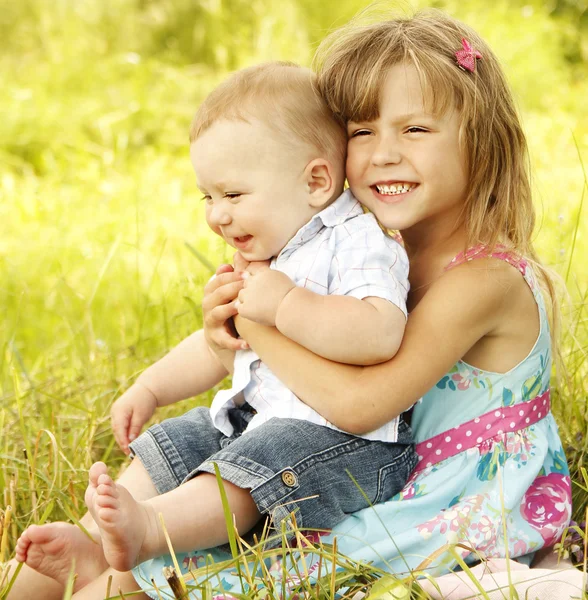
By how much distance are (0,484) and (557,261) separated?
154 centimetres

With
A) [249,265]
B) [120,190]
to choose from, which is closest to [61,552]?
[249,265]

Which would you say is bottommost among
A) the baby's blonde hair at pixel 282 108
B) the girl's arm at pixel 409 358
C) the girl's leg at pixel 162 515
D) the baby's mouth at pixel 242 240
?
the girl's leg at pixel 162 515

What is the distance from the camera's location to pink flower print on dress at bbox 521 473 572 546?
183 centimetres

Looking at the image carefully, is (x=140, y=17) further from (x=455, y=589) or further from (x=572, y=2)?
(x=455, y=589)

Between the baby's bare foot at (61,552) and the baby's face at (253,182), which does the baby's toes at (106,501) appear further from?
the baby's face at (253,182)

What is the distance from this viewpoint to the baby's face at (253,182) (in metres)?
1.79

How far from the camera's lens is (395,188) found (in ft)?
6.04

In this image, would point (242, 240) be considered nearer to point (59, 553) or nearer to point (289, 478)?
point (289, 478)

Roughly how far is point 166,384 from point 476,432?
705 millimetres

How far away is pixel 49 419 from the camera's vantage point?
2434 mm

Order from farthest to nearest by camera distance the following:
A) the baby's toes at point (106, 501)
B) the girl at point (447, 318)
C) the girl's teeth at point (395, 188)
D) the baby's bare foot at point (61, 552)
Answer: the girl's teeth at point (395, 188), the girl at point (447, 318), the baby's bare foot at point (61, 552), the baby's toes at point (106, 501)

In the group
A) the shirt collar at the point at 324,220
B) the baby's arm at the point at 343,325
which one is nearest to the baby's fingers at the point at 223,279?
the shirt collar at the point at 324,220

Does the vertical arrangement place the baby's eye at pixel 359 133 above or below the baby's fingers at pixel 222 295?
above

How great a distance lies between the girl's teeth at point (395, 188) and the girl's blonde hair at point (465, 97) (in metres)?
0.13
